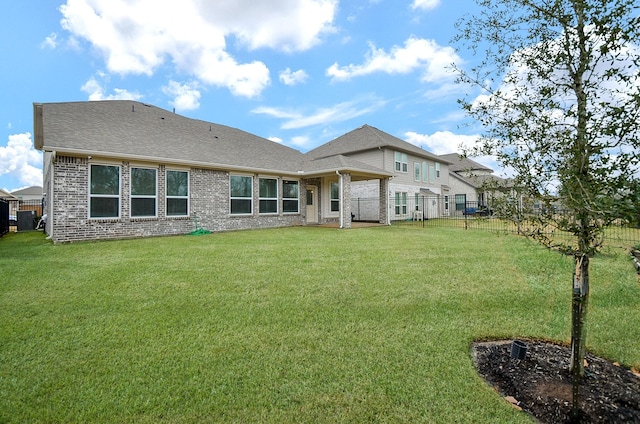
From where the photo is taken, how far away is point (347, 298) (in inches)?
182

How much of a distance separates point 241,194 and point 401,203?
13236 millimetres

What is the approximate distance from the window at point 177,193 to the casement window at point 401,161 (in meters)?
15.0

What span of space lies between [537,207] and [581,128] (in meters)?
0.68

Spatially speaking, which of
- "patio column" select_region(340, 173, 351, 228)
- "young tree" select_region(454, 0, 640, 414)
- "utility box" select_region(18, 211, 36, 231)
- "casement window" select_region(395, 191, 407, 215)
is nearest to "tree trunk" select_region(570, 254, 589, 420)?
"young tree" select_region(454, 0, 640, 414)

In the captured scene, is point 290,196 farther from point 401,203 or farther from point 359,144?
point 401,203

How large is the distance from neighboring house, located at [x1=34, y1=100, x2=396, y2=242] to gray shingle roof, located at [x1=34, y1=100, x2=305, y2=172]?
1.4 inches

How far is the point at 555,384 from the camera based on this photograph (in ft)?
8.49

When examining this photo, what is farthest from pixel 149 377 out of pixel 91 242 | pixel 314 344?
pixel 91 242

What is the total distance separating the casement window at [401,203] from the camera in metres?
22.9

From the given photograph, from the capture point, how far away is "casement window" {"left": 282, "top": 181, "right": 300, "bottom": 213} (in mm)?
16672

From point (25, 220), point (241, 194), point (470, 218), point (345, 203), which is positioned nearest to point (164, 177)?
point (241, 194)

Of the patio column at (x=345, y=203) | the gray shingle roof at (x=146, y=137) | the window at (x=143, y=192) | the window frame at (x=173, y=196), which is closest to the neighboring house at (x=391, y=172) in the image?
the patio column at (x=345, y=203)

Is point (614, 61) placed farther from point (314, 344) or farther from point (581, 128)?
point (314, 344)

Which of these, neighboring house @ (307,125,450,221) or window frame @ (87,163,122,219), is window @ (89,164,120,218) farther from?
neighboring house @ (307,125,450,221)
